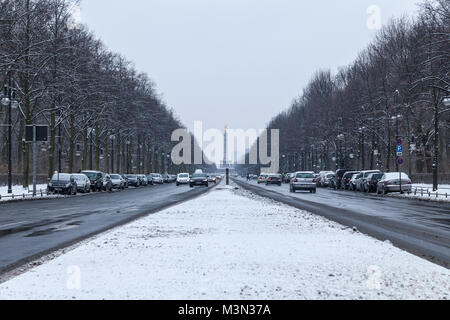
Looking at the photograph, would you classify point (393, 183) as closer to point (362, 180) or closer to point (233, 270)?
point (362, 180)

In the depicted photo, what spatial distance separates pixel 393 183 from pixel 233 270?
125 ft

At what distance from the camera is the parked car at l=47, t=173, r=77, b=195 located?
43.4 metres

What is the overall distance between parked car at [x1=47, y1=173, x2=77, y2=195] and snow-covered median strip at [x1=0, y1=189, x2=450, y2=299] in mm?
31330

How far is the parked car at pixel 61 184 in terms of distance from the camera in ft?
142

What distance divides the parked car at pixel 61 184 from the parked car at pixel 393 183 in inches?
910

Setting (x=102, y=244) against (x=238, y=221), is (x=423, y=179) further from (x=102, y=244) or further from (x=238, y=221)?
(x=102, y=244)

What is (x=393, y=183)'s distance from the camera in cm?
4444

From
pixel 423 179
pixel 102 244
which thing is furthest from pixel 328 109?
pixel 102 244

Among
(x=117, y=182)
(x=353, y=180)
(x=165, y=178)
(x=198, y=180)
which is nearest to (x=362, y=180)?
(x=353, y=180)

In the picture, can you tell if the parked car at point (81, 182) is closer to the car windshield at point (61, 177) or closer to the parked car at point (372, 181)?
the car windshield at point (61, 177)

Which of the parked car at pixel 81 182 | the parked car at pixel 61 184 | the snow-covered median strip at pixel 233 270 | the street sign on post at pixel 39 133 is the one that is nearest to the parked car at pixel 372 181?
the parked car at pixel 81 182

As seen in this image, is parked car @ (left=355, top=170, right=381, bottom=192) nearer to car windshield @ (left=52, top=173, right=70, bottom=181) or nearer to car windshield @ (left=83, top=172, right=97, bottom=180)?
car windshield @ (left=83, top=172, right=97, bottom=180)

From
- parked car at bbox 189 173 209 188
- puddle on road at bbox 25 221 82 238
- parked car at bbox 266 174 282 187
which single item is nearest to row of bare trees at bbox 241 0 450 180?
parked car at bbox 266 174 282 187

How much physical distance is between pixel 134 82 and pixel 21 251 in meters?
69.2
